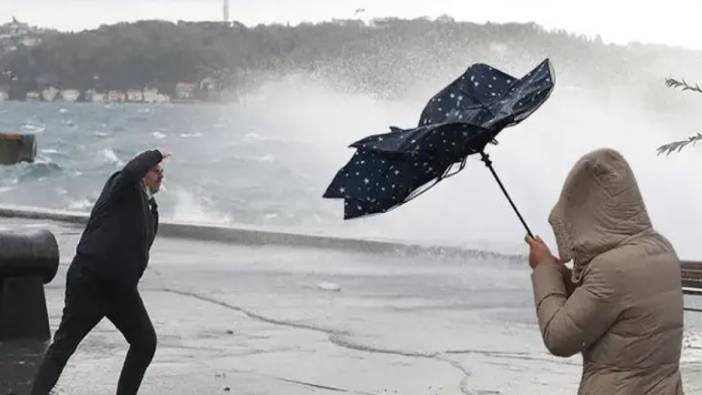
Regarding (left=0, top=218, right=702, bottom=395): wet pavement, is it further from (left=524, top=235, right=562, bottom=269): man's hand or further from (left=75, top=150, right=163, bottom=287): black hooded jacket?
(left=524, top=235, right=562, bottom=269): man's hand

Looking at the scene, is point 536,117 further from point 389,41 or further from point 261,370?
point 261,370

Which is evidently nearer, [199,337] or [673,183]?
[199,337]

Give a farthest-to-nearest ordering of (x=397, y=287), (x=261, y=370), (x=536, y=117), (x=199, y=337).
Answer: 1. (x=536, y=117)
2. (x=397, y=287)
3. (x=199, y=337)
4. (x=261, y=370)

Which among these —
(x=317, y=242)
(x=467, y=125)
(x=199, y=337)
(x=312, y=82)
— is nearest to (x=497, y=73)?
(x=467, y=125)

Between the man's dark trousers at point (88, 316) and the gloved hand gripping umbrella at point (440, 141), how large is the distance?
8.19ft

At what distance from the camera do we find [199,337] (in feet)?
31.9

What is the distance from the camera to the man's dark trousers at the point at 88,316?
21.7ft

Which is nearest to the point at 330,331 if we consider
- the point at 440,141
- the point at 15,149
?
the point at 15,149

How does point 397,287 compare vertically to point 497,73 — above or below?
below

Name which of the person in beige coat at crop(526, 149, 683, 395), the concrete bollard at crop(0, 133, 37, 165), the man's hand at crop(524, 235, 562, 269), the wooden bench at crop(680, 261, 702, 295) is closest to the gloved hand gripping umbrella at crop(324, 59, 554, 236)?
the man's hand at crop(524, 235, 562, 269)

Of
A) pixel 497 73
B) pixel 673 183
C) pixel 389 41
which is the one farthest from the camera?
pixel 389 41

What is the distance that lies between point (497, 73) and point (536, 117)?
34.9 m

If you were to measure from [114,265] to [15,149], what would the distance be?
4.80m

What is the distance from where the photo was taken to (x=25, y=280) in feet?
28.7
